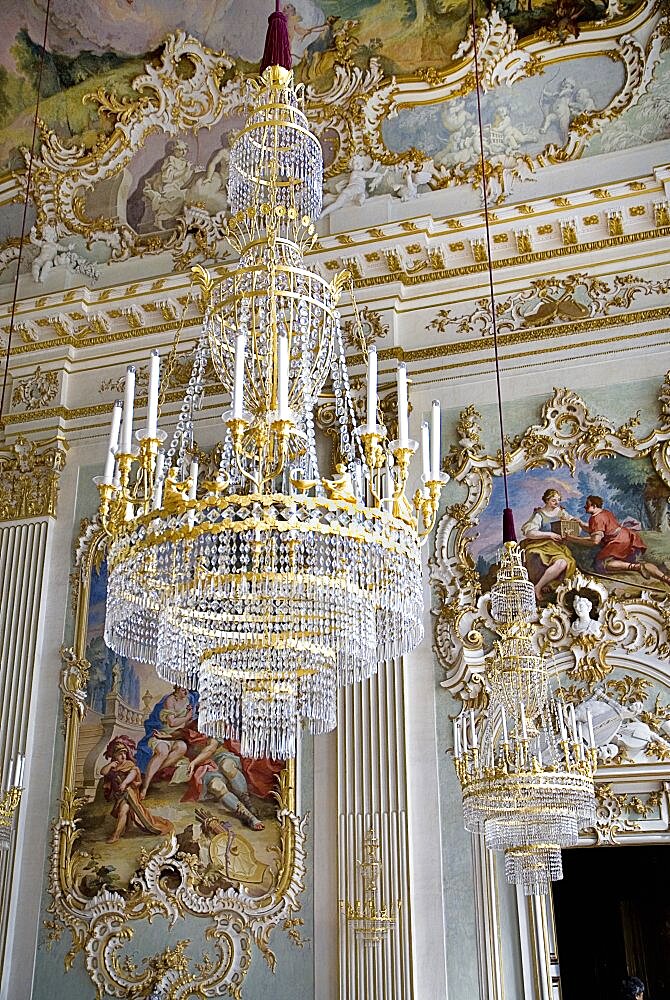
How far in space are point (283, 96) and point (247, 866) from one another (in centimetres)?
518

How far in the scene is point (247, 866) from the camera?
26.2ft

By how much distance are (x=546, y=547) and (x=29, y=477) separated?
4525 millimetres

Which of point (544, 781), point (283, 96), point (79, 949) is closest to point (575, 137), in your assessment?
point (283, 96)

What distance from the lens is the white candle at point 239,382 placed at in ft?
14.3

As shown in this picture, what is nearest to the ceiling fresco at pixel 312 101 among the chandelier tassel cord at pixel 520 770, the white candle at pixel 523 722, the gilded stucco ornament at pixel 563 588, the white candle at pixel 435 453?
the gilded stucco ornament at pixel 563 588

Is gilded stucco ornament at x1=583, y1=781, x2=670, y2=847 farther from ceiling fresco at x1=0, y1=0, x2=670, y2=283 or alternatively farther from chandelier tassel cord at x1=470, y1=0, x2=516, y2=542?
ceiling fresco at x1=0, y1=0, x2=670, y2=283

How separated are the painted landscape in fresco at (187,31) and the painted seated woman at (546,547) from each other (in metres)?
3.63

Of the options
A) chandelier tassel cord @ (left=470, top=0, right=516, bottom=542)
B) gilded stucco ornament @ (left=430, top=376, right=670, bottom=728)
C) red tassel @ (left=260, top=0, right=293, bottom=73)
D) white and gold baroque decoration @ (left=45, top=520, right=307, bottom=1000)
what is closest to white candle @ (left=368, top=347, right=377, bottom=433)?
red tassel @ (left=260, top=0, right=293, bottom=73)

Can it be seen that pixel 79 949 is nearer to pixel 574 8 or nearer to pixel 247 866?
pixel 247 866

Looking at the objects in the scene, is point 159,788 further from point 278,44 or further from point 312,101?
point 312,101

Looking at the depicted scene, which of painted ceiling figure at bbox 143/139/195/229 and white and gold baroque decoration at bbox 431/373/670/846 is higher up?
painted ceiling figure at bbox 143/139/195/229

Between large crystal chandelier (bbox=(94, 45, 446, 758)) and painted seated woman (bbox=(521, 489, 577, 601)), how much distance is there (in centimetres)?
257

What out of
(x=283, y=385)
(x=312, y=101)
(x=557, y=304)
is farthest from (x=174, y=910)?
(x=312, y=101)

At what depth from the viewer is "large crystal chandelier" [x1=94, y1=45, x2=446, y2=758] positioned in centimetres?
453
